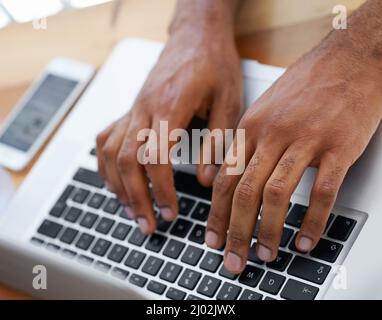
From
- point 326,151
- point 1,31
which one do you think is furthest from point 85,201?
point 1,31

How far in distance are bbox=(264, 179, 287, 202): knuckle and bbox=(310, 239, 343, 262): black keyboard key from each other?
55 millimetres

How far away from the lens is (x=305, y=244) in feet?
1.89

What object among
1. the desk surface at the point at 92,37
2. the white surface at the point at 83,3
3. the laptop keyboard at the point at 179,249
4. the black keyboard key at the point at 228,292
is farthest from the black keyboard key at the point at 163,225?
the white surface at the point at 83,3

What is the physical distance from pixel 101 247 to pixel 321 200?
0.24 meters

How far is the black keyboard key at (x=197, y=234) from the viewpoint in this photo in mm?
645

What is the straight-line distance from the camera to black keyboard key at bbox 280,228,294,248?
60 cm

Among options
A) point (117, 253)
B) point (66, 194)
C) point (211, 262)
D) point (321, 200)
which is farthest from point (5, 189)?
point (321, 200)

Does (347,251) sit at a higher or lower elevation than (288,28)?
lower
